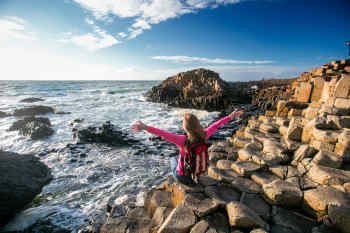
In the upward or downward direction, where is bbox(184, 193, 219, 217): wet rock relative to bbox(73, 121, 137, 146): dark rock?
upward

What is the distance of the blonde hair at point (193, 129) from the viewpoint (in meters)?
2.70

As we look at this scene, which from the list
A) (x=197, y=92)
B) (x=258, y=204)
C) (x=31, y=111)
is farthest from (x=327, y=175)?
(x=197, y=92)

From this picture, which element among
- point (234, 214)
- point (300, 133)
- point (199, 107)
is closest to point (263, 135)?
point (300, 133)

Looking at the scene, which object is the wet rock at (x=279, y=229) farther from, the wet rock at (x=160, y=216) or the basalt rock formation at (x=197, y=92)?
the basalt rock formation at (x=197, y=92)

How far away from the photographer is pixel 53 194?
4.94 metres

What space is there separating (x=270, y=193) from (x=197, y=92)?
81.0 ft

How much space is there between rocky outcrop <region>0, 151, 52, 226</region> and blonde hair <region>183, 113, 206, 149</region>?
4828 millimetres

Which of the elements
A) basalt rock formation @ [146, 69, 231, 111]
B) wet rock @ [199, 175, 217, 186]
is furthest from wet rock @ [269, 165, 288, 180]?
basalt rock formation @ [146, 69, 231, 111]

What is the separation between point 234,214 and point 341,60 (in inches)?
513

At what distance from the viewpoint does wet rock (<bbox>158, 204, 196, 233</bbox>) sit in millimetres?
2406

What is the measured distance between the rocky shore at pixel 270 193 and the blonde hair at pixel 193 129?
104 cm

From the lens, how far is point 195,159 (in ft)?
9.77

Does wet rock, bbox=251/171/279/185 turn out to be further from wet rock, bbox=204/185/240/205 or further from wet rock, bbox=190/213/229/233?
wet rock, bbox=190/213/229/233

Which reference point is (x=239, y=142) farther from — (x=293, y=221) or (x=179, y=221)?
(x=179, y=221)
